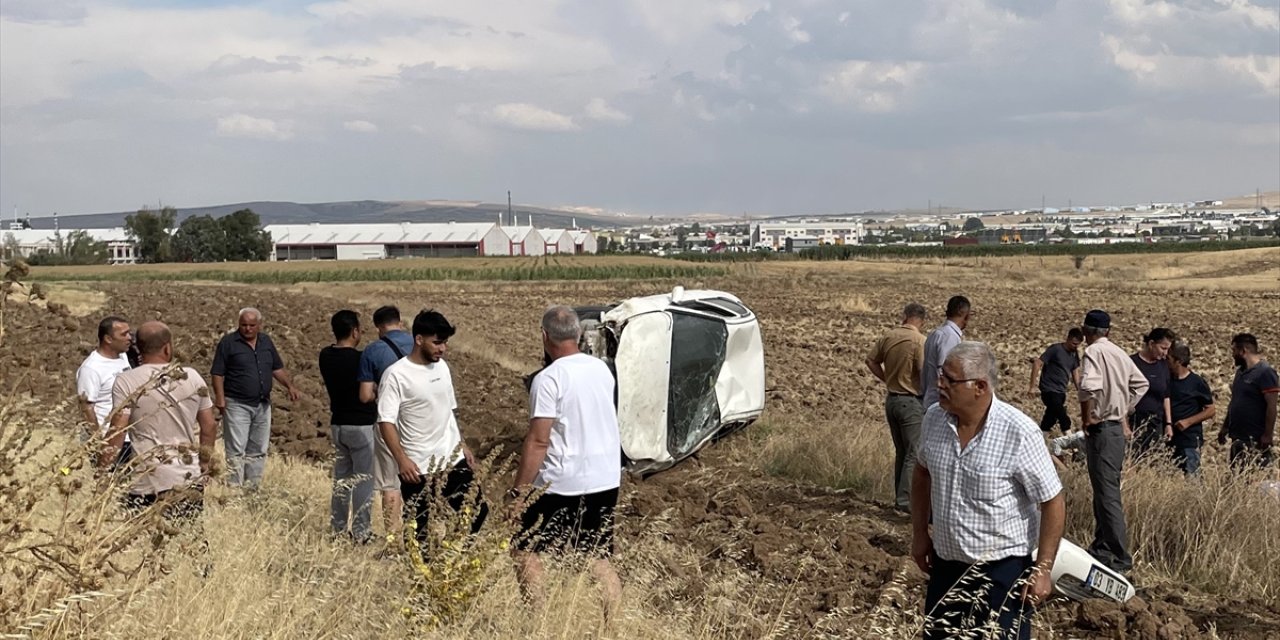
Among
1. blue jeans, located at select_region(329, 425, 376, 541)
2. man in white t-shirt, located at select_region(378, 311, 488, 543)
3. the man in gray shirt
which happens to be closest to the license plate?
man in white t-shirt, located at select_region(378, 311, 488, 543)

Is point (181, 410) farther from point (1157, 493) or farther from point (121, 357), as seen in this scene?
point (1157, 493)

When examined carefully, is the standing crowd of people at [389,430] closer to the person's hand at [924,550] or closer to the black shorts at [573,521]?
the black shorts at [573,521]

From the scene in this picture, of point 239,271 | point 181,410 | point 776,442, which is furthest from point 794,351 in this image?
point 239,271

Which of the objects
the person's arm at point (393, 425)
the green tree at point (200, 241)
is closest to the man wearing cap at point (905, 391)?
the person's arm at point (393, 425)

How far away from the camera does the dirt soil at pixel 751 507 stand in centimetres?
646

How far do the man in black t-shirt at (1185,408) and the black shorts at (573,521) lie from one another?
601cm

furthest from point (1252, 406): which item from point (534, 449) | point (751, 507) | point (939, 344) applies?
point (534, 449)

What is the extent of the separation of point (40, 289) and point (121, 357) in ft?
16.1

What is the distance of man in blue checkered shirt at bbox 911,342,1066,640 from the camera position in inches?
185

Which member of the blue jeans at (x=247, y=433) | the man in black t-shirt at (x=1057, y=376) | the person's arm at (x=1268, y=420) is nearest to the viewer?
the blue jeans at (x=247, y=433)

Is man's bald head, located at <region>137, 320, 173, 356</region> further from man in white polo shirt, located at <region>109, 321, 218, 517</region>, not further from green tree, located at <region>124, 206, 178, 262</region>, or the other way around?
green tree, located at <region>124, 206, 178, 262</region>

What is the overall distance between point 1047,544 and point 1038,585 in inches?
6.4

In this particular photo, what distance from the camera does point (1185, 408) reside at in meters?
10.2

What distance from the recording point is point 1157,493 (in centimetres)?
835
